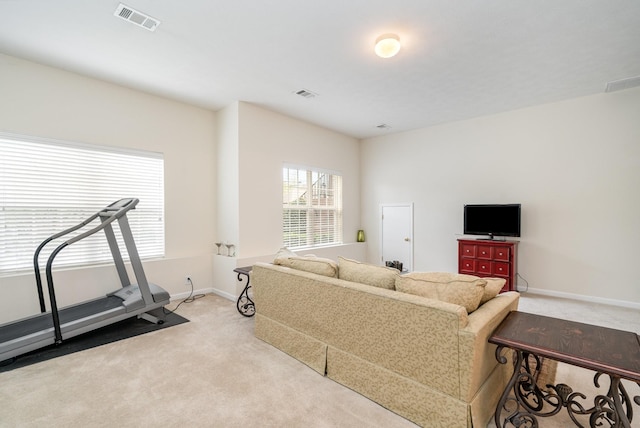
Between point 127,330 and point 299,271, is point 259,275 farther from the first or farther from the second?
point 127,330

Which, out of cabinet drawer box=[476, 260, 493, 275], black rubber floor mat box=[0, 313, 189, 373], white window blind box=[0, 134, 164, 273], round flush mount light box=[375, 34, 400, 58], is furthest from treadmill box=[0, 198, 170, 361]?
cabinet drawer box=[476, 260, 493, 275]

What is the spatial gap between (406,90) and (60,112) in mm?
4502

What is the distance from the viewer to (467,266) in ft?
16.2

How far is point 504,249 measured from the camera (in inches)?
180

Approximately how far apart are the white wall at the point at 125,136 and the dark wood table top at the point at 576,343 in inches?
170

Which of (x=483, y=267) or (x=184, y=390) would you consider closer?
(x=184, y=390)

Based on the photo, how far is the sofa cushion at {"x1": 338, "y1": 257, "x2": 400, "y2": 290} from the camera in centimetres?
214

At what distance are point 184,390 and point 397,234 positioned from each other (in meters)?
5.00

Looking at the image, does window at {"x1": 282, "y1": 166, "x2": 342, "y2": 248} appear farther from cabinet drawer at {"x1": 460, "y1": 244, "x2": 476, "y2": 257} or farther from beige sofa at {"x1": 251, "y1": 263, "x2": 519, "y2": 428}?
beige sofa at {"x1": 251, "y1": 263, "x2": 519, "y2": 428}

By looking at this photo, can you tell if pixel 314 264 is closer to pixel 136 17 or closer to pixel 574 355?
pixel 574 355

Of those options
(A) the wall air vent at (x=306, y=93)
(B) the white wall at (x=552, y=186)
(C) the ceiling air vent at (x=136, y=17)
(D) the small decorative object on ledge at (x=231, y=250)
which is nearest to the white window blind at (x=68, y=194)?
(D) the small decorative object on ledge at (x=231, y=250)

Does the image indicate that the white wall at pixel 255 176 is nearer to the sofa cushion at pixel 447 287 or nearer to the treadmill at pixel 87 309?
the treadmill at pixel 87 309

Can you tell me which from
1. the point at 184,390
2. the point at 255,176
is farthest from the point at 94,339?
the point at 255,176

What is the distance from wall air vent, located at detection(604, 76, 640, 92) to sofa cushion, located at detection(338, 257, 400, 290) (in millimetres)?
4267
